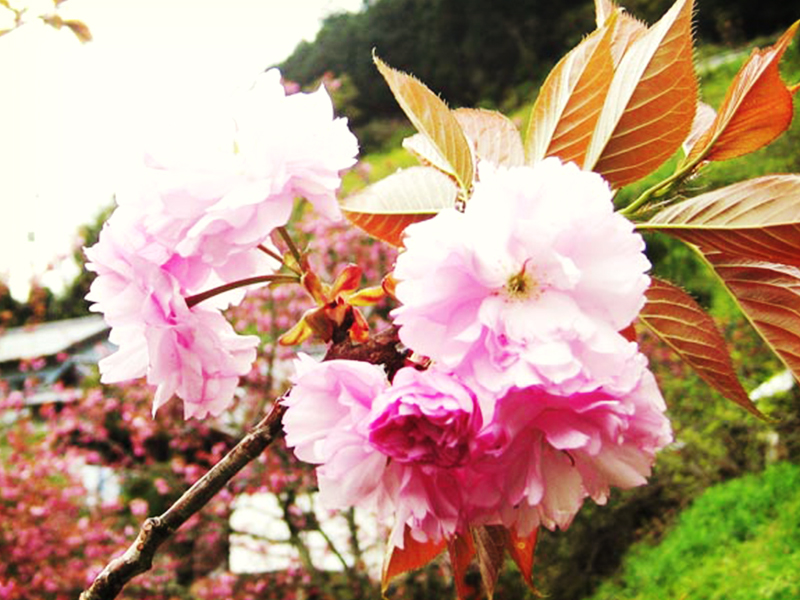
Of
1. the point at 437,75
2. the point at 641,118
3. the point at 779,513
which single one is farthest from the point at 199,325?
the point at 437,75

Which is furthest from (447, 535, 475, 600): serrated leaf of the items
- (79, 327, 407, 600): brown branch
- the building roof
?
the building roof

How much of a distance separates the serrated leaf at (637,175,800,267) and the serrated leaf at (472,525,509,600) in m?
Result: 0.23

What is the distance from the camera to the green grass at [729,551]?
3004mm

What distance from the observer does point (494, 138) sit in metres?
0.57

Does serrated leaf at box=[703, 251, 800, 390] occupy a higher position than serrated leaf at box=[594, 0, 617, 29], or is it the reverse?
serrated leaf at box=[594, 0, 617, 29]

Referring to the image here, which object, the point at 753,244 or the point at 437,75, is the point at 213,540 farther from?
the point at 437,75

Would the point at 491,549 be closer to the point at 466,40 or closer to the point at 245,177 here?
the point at 245,177

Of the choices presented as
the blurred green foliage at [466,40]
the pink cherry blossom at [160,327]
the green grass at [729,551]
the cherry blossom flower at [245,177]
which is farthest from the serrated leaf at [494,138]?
the blurred green foliage at [466,40]

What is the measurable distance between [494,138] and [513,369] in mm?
252

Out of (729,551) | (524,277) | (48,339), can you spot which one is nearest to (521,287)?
Answer: (524,277)

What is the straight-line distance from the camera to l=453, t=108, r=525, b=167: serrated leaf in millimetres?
560

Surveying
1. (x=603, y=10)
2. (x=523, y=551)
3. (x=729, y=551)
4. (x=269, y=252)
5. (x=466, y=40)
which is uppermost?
(x=603, y=10)

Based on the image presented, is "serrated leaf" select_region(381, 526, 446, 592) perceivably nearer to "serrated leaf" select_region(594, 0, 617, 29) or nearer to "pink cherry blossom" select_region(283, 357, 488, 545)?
"pink cherry blossom" select_region(283, 357, 488, 545)

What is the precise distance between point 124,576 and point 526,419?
1.12 feet
